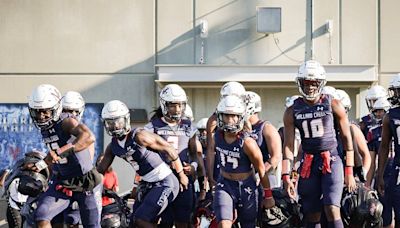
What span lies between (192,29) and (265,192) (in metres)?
9.18

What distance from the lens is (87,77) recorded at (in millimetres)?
16875

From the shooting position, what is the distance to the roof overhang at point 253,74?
1560cm

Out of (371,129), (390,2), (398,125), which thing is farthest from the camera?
(390,2)

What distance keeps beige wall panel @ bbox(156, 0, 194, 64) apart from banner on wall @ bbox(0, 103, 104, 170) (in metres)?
2.34

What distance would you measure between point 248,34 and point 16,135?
5902 mm

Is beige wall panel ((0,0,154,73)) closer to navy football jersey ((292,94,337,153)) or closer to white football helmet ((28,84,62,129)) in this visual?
white football helmet ((28,84,62,129))

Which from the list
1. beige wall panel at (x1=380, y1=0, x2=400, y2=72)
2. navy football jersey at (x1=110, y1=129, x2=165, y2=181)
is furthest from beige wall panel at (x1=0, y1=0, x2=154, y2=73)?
navy football jersey at (x1=110, y1=129, x2=165, y2=181)

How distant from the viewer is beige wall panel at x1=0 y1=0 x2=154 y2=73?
16.7 metres

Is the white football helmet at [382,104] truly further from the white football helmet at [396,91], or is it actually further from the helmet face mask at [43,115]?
the helmet face mask at [43,115]

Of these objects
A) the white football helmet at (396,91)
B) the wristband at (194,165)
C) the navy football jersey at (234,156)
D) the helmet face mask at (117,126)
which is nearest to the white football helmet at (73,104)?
the wristband at (194,165)

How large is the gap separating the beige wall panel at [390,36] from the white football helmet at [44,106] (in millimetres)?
10287

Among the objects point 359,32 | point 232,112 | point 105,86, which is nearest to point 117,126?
point 232,112

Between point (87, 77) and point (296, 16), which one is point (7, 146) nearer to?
point (87, 77)

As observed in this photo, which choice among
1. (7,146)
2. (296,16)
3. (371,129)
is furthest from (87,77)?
(371,129)
